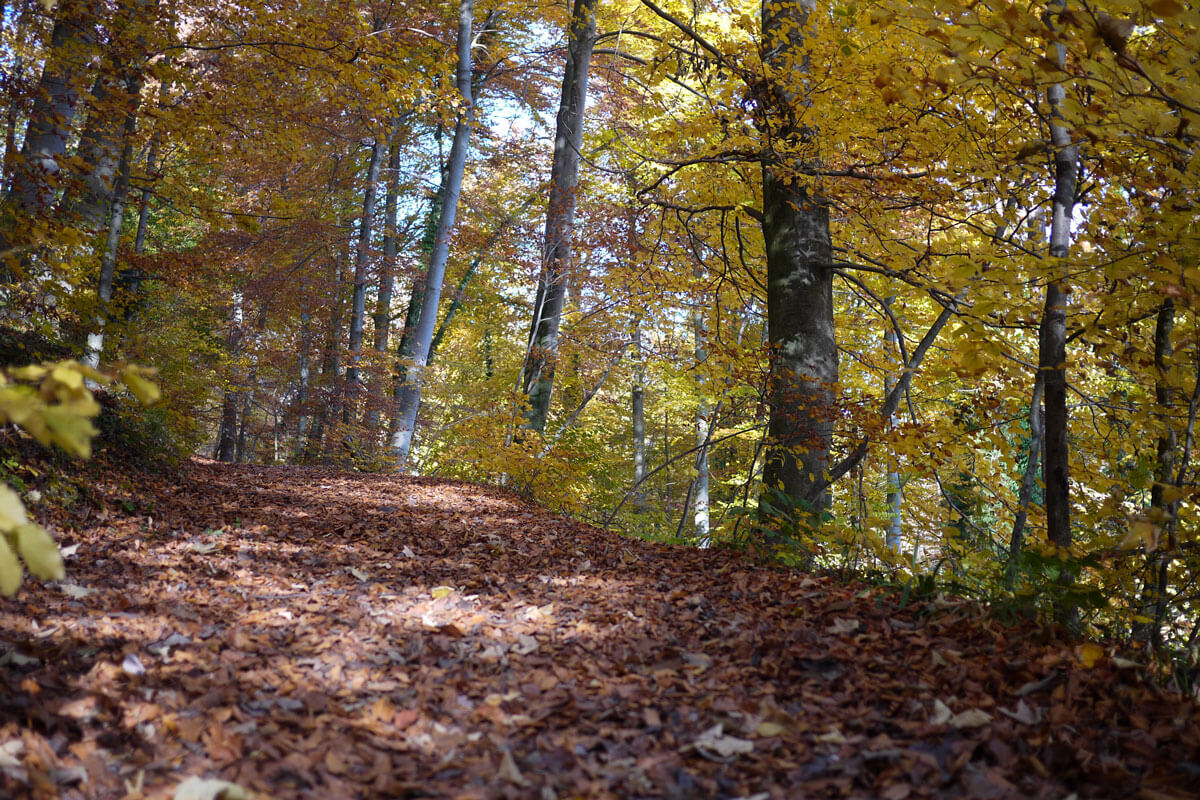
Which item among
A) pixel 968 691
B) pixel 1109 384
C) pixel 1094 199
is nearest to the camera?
pixel 968 691

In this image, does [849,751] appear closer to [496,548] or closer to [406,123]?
[496,548]

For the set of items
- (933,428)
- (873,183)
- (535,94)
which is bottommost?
(933,428)

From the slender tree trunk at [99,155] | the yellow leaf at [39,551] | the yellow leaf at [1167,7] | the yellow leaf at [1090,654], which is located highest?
the slender tree trunk at [99,155]

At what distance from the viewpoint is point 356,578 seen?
11.7ft

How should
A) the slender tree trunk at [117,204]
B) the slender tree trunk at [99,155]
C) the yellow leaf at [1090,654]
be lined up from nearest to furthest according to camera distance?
the yellow leaf at [1090,654]
the slender tree trunk at [99,155]
the slender tree trunk at [117,204]

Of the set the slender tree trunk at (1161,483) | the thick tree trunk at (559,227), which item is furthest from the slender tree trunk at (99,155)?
the slender tree trunk at (1161,483)

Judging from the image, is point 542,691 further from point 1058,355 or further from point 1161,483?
point 1058,355

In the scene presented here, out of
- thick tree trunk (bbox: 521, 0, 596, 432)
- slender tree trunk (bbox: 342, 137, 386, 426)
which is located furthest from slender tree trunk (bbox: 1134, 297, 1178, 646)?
slender tree trunk (bbox: 342, 137, 386, 426)

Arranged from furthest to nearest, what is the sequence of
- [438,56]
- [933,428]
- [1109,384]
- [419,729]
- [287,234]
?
[287,234], [438,56], [1109,384], [933,428], [419,729]

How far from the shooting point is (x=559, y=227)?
959 cm

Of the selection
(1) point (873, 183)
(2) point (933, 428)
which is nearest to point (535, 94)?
(1) point (873, 183)

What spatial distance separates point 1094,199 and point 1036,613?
2.41 meters

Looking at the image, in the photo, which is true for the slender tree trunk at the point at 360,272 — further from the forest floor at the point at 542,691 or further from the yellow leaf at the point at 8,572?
the yellow leaf at the point at 8,572

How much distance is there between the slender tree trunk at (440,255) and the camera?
10.8 m
